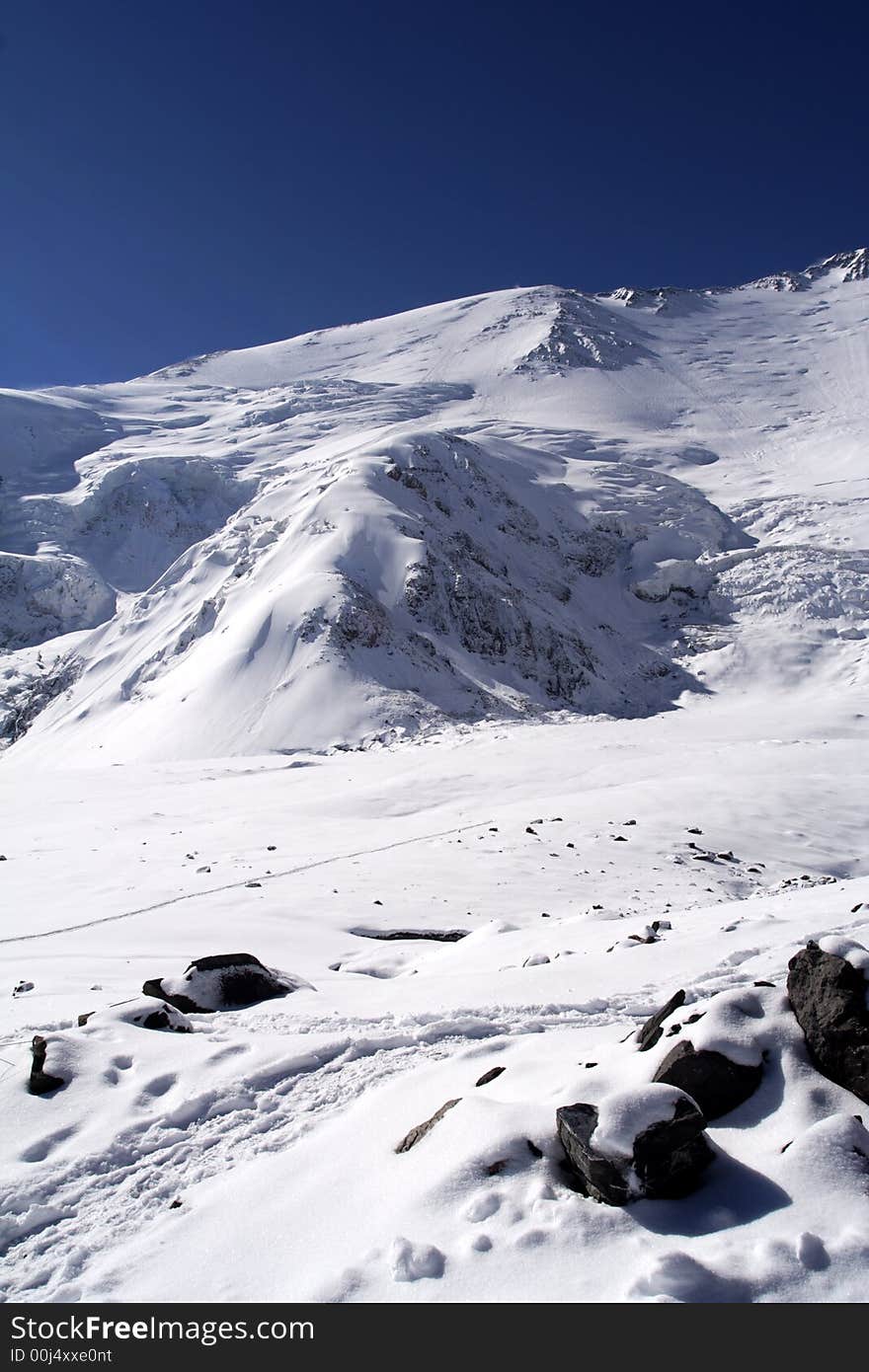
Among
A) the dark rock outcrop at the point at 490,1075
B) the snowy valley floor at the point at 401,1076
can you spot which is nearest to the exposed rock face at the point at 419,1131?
the snowy valley floor at the point at 401,1076

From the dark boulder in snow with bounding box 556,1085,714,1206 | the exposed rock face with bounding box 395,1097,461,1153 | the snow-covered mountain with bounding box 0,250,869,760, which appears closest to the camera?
the dark boulder in snow with bounding box 556,1085,714,1206

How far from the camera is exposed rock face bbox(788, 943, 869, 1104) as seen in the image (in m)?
4.37

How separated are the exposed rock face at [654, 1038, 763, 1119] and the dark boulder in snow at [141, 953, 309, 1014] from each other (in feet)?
14.5

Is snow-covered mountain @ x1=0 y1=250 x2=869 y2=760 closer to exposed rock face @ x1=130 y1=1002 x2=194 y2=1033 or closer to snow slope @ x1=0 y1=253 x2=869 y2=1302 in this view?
snow slope @ x1=0 y1=253 x2=869 y2=1302

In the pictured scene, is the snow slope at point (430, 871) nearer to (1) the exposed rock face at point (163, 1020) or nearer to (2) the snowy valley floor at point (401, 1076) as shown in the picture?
(2) the snowy valley floor at point (401, 1076)

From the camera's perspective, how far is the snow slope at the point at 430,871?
3898 millimetres

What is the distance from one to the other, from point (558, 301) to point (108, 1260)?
575 ft

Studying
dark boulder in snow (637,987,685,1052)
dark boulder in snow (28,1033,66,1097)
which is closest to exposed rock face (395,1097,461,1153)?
dark boulder in snow (637,987,685,1052)

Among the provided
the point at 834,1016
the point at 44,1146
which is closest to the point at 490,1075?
the point at 834,1016
